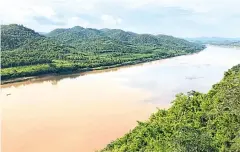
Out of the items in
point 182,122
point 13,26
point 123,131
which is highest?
point 13,26

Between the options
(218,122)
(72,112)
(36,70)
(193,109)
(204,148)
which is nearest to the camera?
(204,148)

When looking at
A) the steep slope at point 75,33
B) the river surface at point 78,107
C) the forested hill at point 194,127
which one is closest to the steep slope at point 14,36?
the river surface at point 78,107

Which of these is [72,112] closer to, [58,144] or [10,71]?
[58,144]

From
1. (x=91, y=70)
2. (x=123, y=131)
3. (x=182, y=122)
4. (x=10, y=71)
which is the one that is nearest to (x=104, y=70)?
(x=91, y=70)

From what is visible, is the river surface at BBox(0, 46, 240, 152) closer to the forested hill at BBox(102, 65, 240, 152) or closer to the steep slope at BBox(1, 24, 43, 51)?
the forested hill at BBox(102, 65, 240, 152)

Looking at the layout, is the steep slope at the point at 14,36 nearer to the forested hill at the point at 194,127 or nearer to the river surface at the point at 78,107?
the river surface at the point at 78,107

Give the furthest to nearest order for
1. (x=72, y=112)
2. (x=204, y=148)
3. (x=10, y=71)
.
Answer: (x=10, y=71), (x=72, y=112), (x=204, y=148)
